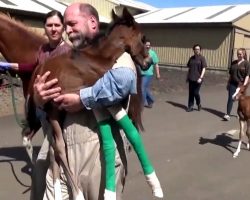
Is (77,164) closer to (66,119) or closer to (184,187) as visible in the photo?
(66,119)

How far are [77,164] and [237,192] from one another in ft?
12.4

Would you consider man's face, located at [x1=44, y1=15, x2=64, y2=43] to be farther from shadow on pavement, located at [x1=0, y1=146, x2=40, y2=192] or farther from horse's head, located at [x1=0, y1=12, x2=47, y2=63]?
shadow on pavement, located at [x1=0, y1=146, x2=40, y2=192]

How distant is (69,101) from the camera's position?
234 cm

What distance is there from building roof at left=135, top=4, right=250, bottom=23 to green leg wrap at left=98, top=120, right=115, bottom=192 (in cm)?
2617

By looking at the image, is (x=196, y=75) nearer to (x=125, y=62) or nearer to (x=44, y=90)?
(x=125, y=62)

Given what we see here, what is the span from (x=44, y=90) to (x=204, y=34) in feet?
89.9

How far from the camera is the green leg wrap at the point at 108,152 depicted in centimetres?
243

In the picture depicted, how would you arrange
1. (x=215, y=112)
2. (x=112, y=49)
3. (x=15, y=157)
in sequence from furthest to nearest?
(x=215, y=112), (x=15, y=157), (x=112, y=49)

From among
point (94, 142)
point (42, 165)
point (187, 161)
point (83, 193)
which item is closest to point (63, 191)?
point (83, 193)

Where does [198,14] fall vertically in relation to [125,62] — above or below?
below

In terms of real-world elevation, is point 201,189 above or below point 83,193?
below

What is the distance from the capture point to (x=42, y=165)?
10.2 ft

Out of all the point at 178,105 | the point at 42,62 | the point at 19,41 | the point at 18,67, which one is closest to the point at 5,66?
the point at 18,67

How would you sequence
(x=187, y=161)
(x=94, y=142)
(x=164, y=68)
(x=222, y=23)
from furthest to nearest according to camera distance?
1. (x=164, y=68)
2. (x=222, y=23)
3. (x=187, y=161)
4. (x=94, y=142)
